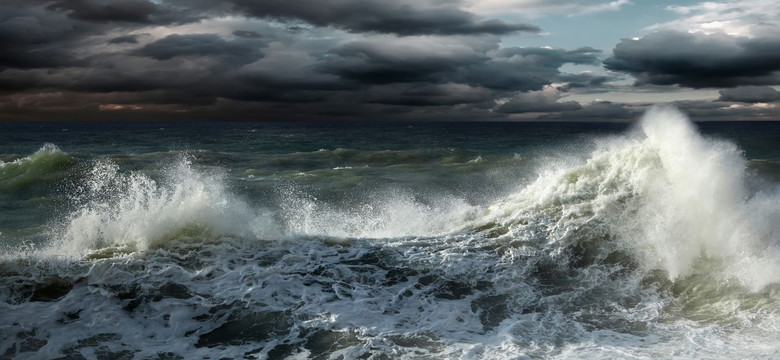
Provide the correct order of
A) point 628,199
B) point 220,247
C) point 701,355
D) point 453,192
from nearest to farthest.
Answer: point 701,355 → point 220,247 → point 628,199 → point 453,192

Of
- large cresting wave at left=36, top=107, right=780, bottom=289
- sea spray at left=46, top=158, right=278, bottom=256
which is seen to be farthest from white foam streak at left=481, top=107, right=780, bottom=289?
sea spray at left=46, top=158, right=278, bottom=256

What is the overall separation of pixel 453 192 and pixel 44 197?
41.9 ft

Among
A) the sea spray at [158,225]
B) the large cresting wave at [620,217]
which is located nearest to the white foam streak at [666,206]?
the large cresting wave at [620,217]

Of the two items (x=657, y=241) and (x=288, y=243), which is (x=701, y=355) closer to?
(x=657, y=241)

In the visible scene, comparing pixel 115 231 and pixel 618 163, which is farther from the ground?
pixel 618 163

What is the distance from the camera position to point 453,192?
19.5m

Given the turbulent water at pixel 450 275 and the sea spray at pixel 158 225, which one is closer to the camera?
the turbulent water at pixel 450 275

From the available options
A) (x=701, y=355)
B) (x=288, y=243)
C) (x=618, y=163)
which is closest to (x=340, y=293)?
(x=288, y=243)

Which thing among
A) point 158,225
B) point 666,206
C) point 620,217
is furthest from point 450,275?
point 158,225

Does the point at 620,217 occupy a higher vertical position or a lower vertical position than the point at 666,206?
lower

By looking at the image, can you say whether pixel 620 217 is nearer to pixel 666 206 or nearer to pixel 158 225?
pixel 666 206

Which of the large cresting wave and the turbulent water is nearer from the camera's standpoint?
the turbulent water

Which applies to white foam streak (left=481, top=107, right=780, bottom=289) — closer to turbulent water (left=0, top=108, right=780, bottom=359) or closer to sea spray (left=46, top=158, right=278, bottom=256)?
turbulent water (left=0, top=108, right=780, bottom=359)

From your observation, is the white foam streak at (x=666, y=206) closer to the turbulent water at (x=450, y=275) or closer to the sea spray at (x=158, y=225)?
the turbulent water at (x=450, y=275)
